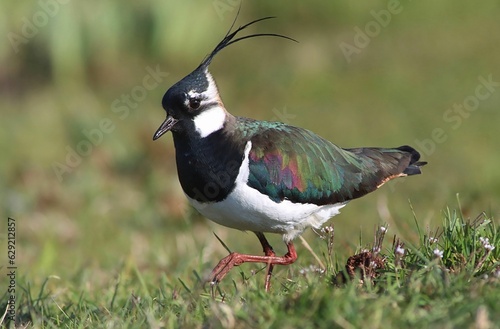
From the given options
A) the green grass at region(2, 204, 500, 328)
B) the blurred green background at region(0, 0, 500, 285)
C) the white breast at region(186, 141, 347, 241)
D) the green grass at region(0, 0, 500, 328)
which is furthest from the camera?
the blurred green background at region(0, 0, 500, 285)

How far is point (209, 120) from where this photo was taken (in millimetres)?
4539

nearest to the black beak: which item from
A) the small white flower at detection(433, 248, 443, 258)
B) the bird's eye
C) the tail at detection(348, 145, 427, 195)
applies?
the bird's eye

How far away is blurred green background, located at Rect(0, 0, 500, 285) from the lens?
7117 millimetres

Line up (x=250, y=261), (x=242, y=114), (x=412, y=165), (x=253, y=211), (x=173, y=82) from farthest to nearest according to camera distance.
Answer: (x=173, y=82) < (x=242, y=114) < (x=412, y=165) < (x=250, y=261) < (x=253, y=211)

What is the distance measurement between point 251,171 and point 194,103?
0.47m

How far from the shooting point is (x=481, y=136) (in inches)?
318

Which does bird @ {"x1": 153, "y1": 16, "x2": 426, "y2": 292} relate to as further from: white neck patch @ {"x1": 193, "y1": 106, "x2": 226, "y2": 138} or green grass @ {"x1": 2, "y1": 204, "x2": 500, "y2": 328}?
green grass @ {"x1": 2, "y1": 204, "x2": 500, "y2": 328}

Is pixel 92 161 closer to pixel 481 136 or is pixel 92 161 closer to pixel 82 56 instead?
pixel 82 56

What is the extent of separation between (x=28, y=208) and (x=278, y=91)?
295 centimetres

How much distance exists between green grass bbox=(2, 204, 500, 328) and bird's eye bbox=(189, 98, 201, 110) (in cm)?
87

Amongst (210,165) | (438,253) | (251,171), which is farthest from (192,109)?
(438,253)

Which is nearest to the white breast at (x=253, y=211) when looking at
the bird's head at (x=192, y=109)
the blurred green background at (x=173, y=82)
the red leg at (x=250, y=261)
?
the red leg at (x=250, y=261)

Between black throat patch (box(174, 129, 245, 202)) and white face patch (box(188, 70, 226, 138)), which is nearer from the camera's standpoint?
black throat patch (box(174, 129, 245, 202))

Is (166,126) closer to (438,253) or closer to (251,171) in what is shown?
(251,171)
